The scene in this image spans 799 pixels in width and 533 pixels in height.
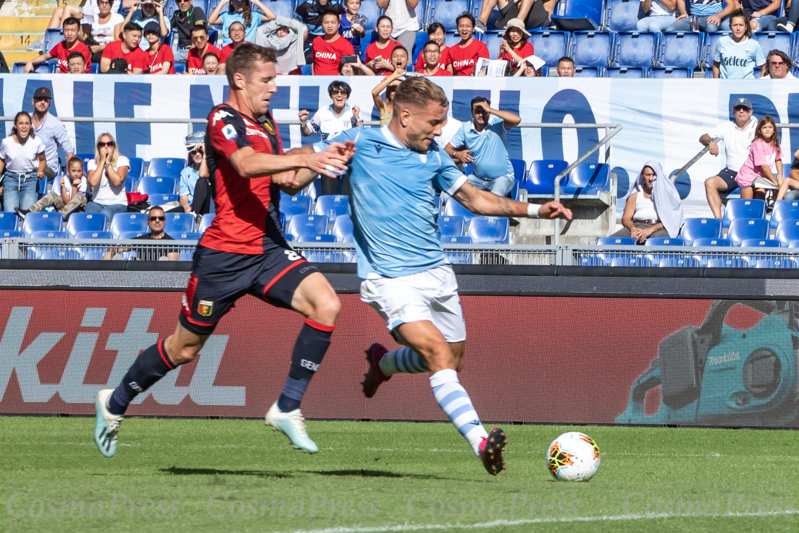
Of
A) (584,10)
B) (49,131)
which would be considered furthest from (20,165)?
(584,10)

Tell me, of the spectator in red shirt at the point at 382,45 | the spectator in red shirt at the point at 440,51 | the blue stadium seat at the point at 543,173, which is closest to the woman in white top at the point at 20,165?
the spectator in red shirt at the point at 382,45

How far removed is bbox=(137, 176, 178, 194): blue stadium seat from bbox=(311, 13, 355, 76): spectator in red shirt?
9.52ft

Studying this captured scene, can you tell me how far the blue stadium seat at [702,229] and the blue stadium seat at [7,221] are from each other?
8717mm

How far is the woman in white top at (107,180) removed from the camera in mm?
14172

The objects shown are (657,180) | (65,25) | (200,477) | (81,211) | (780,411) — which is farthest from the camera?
(65,25)

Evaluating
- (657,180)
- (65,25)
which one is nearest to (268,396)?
(657,180)

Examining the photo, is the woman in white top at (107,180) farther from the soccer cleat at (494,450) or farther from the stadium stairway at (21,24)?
the soccer cleat at (494,450)

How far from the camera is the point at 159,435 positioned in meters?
8.89

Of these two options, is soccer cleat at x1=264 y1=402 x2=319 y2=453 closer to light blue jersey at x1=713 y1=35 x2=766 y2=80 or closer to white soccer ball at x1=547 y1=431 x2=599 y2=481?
white soccer ball at x1=547 y1=431 x2=599 y2=481

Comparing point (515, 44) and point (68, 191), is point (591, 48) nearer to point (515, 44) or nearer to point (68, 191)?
point (515, 44)

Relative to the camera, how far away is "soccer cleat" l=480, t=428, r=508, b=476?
5234 millimetres

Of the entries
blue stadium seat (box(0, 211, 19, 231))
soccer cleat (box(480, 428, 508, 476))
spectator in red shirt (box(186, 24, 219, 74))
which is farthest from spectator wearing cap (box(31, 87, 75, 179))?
soccer cleat (box(480, 428, 508, 476))

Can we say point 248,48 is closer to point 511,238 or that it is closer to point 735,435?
point 735,435

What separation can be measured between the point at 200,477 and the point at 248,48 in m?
2.50
